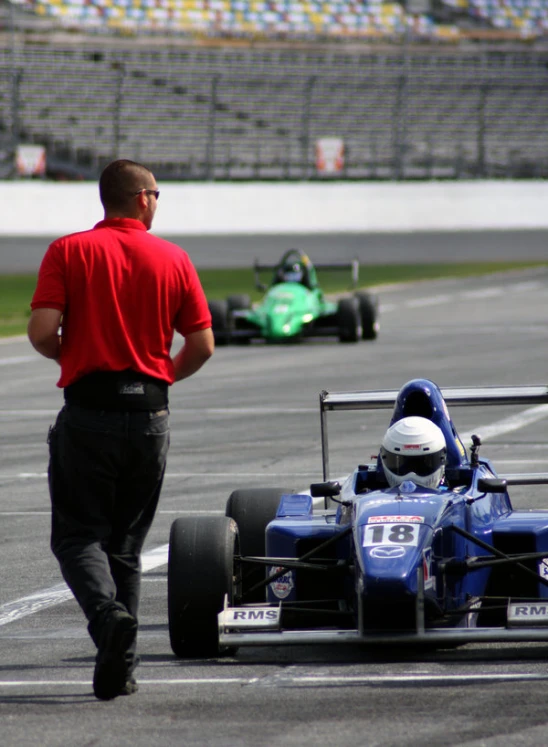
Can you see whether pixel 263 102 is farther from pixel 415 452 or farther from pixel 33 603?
pixel 415 452

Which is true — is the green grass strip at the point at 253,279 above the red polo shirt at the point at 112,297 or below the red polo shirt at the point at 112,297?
below

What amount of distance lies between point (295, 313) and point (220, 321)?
1.05m

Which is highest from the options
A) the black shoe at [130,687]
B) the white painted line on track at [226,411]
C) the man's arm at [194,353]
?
the man's arm at [194,353]

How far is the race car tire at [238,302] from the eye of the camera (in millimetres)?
21812

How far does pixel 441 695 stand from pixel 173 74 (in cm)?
4757

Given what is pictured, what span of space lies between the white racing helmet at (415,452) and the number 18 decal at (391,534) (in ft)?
2.06

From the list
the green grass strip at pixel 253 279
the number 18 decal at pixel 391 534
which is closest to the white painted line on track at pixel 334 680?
the number 18 decal at pixel 391 534

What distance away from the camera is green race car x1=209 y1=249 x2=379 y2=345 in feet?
71.3

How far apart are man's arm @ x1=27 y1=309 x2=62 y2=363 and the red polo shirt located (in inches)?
1.1

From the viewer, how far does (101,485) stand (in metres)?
5.25

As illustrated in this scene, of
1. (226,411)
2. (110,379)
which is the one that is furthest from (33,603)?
(226,411)

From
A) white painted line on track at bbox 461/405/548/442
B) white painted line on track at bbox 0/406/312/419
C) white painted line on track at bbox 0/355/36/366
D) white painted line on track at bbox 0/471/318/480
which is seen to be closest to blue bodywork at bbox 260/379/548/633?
white painted line on track at bbox 0/471/318/480

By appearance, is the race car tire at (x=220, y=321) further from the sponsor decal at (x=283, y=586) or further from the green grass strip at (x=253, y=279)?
the sponsor decal at (x=283, y=586)

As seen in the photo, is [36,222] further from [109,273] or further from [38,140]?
[109,273]
